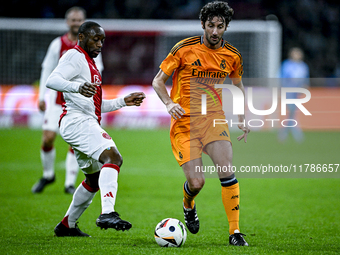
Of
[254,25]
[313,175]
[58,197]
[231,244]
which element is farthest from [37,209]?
[254,25]

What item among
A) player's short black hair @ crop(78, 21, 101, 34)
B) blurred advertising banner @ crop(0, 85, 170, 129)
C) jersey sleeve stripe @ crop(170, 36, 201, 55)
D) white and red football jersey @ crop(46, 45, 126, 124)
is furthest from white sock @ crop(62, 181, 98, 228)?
blurred advertising banner @ crop(0, 85, 170, 129)

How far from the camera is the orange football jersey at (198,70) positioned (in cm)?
458

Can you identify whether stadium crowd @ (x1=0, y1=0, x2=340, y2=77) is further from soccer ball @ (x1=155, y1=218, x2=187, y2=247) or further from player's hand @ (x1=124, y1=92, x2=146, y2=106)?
soccer ball @ (x1=155, y1=218, x2=187, y2=247)

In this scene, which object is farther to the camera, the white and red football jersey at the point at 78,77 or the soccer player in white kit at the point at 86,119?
the white and red football jersey at the point at 78,77

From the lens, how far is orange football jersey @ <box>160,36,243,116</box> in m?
4.58

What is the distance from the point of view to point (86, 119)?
438 centimetres

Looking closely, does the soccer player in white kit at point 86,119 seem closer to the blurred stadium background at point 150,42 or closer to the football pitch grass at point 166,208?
the football pitch grass at point 166,208

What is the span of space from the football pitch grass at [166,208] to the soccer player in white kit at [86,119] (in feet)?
1.42

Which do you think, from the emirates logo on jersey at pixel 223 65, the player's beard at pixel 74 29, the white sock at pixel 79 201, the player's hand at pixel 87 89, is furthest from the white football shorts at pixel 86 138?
the player's beard at pixel 74 29

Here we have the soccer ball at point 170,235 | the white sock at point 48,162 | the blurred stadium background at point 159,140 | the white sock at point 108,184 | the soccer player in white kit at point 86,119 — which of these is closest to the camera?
the white sock at point 108,184

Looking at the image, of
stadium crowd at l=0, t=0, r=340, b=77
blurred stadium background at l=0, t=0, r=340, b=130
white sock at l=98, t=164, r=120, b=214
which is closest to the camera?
white sock at l=98, t=164, r=120, b=214

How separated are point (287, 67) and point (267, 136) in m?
2.28

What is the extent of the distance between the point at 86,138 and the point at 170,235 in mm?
1136

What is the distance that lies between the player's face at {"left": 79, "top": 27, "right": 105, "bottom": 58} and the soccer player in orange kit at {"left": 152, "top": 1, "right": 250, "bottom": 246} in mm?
625
